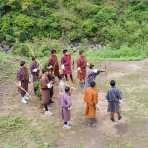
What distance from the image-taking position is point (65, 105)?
41.4ft

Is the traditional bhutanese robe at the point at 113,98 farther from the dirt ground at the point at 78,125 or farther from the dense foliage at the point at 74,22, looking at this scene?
the dense foliage at the point at 74,22

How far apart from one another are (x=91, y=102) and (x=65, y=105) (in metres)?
0.67

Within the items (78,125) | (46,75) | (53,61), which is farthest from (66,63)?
(78,125)

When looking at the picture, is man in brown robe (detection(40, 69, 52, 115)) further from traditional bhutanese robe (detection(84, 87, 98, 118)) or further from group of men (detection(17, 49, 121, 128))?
traditional bhutanese robe (detection(84, 87, 98, 118))

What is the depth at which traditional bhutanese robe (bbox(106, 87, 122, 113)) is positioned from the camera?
1276cm

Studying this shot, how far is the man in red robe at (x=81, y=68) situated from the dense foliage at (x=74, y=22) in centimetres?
754

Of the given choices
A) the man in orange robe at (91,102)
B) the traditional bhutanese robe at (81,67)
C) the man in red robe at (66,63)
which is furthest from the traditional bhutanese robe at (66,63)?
the man in orange robe at (91,102)

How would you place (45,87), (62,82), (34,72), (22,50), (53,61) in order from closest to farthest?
(45,87)
(34,72)
(53,61)
(62,82)
(22,50)

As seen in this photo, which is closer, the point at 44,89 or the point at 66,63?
the point at 44,89

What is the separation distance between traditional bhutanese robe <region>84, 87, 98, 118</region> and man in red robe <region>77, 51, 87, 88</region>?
8.82 feet

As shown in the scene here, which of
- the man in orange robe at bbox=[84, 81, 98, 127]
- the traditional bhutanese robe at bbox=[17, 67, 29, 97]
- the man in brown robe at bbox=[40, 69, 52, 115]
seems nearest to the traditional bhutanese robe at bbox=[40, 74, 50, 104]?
the man in brown robe at bbox=[40, 69, 52, 115]

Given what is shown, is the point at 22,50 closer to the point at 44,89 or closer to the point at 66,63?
the point at 66,63

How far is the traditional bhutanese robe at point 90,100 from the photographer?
41.3ft

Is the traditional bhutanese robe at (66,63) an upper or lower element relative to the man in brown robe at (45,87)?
upper
